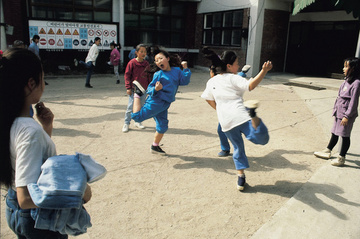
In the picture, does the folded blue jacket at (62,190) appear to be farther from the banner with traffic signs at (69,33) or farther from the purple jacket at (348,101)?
the banner with traffic signs at (69,33)

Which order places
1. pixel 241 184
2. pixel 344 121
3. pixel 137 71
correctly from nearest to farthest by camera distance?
1. pixel 241 184
2. pixel 344 121
3. pixel 137 71

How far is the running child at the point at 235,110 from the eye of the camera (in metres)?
3.25

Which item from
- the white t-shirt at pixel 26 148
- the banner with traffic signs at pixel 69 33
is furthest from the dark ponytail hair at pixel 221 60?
the banner with traffic signs at pixel 69 33

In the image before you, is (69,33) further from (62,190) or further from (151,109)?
(62,190)

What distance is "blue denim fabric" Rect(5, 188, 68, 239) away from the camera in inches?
57.8

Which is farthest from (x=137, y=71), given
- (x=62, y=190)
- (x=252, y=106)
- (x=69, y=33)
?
(x=69, y=33)

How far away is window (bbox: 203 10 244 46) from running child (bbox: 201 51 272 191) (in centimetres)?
1295

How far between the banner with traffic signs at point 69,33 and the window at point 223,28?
6007 millimetres

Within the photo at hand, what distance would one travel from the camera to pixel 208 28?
1789cm

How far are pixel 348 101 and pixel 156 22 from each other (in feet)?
48.3

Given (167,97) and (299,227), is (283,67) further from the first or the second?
Answer: (299,227)

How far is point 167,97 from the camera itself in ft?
14.4

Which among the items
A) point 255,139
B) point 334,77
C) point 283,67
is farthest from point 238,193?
point 283,67

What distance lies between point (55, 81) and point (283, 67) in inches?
462
